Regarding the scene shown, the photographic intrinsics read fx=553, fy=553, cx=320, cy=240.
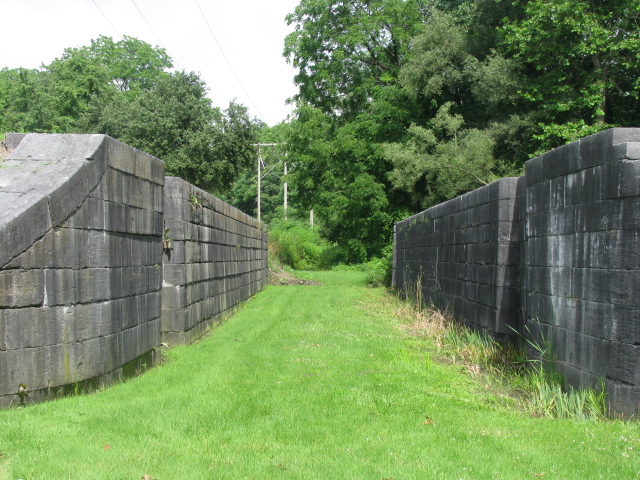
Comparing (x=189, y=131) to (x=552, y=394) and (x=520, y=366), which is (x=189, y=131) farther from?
(x=552, y=394)

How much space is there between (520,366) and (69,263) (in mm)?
4799

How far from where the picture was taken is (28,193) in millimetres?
4586

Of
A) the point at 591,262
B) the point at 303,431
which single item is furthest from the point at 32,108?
the point at 591,262

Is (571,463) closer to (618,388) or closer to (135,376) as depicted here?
(618,388)

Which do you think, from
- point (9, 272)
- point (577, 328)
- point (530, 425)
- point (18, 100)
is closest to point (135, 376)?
point (9, 272)

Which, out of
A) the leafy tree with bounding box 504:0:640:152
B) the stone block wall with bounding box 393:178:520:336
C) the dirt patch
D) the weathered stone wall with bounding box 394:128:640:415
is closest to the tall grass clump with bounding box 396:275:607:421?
the weathered stone wall with bounding box 394:128:640:415

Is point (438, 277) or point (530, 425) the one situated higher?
point (438, 277)

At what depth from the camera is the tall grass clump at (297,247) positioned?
30.0 meters

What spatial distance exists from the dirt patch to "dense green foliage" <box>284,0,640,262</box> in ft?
20.0

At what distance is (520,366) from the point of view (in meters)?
6.22

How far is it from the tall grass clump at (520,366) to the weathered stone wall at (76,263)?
3894 mm

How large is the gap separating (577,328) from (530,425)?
3.36 ft

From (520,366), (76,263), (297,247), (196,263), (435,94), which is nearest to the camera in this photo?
(76,263)

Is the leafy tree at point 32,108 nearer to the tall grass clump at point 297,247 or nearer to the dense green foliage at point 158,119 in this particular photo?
the dense green foliage at point 158,119
